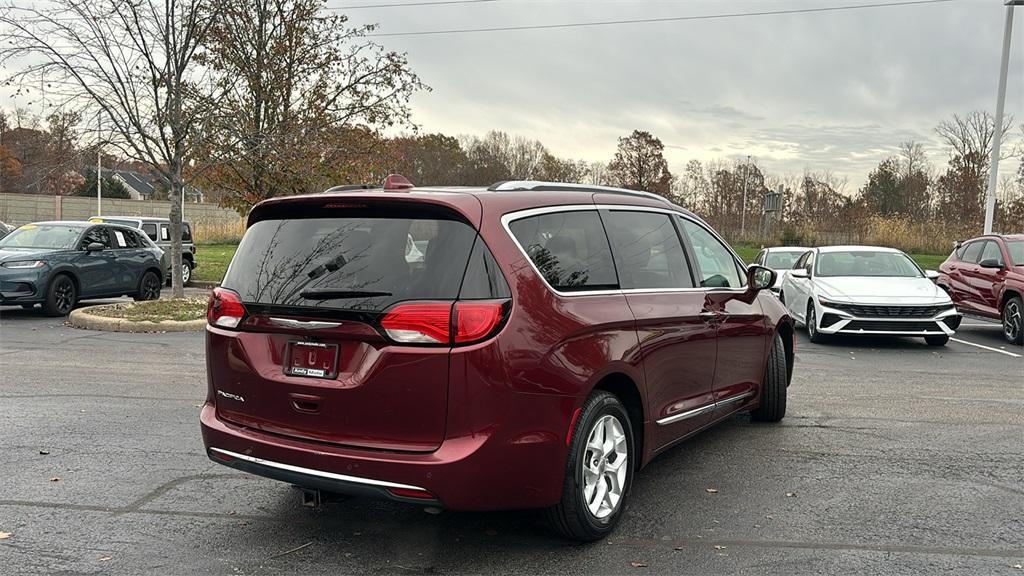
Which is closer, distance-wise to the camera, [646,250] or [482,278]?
[482,278]

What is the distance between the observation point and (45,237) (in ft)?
47.6

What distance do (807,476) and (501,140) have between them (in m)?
86.5

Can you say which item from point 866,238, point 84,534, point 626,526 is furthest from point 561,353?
point 866,238

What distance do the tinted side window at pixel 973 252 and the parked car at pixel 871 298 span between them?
181 cm

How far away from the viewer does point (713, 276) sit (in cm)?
541

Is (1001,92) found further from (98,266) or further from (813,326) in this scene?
(98,266)

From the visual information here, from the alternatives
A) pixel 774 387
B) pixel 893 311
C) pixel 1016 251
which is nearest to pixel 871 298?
pixel 893 311

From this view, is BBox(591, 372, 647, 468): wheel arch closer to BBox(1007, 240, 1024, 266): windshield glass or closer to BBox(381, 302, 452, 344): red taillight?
BBox(381, 302, 452, 344): red taillight

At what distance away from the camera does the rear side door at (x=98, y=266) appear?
47.2 ft

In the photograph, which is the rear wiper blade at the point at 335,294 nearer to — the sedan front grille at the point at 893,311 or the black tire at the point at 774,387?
the black tire at the point at 774,387

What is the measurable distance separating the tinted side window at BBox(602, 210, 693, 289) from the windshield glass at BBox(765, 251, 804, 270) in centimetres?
1307

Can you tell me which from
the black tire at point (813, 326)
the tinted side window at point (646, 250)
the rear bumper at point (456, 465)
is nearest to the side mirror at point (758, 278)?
the tinted side window at point (646, 250)

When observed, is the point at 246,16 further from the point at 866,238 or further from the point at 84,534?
the point at 866,238

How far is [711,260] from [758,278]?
2.01 ft
